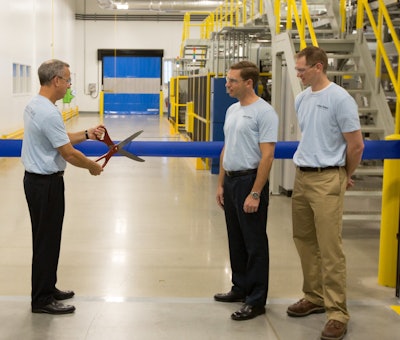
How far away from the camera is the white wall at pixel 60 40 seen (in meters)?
16.9

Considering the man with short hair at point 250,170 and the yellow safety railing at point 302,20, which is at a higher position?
the yellow safety railing at point 302,20

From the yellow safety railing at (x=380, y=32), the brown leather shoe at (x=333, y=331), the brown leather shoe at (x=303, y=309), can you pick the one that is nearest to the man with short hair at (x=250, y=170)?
the brown leather shoe at (x=303, y=309)

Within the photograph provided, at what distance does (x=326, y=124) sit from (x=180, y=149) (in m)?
1.69

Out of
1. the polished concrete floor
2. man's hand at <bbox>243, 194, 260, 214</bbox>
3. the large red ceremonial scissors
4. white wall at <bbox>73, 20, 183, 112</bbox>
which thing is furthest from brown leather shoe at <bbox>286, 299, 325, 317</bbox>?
white wall at <bbox>73, 20, 183, 112</bbox>

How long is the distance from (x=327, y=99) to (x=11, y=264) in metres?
3.69

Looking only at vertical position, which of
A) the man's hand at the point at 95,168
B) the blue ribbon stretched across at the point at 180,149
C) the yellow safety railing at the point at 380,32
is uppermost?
the yellow safety railing at the point at 380,32

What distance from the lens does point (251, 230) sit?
477cm

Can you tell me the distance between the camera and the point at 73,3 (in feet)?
111

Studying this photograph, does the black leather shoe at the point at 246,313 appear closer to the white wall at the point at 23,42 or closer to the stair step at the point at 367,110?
the stair step at the point at 367,110

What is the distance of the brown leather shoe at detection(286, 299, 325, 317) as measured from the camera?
489 centimetres

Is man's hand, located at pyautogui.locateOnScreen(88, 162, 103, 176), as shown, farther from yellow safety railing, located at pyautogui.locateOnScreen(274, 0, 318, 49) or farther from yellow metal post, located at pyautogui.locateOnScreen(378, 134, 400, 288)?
yellow safety railing, located at pyautogui.locateOnScreen(274, 0, 318, 49)

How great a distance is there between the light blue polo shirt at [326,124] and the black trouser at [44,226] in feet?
5.99

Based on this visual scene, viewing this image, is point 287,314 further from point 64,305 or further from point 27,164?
point 27,164

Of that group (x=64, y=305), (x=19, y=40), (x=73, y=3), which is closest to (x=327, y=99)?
(x=64, y=305)
